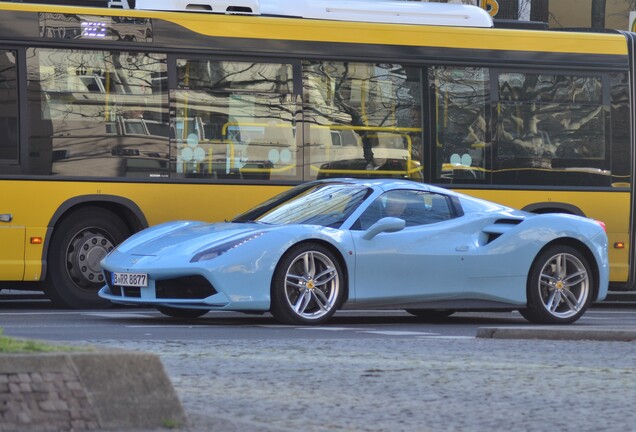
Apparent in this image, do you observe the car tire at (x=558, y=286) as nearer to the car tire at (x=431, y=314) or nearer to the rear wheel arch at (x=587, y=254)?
the rear wheel arch at (x=587, y=254)

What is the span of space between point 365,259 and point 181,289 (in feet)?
5.35

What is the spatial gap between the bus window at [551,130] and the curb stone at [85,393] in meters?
11.5

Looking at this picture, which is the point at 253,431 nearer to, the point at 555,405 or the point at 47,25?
the point at 555,405

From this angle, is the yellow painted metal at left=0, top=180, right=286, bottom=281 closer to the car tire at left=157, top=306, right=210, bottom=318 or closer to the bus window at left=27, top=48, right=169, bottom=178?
the bus window at left=27, top=48, right=169, bottom=178

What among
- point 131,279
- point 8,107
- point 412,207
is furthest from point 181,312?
point 8,107

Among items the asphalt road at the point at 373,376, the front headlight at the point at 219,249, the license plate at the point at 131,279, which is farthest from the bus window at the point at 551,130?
the license plate at the point at 131,279

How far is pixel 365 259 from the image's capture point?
1289 cm

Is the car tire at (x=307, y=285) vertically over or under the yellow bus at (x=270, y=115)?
under

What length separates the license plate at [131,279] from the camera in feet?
40.5

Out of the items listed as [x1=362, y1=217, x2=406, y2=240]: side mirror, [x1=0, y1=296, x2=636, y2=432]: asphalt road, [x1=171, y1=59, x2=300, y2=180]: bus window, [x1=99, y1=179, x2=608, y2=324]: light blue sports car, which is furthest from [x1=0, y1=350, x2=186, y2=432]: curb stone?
[x1=171, y1=59, x2=300, y2=180]: bus window

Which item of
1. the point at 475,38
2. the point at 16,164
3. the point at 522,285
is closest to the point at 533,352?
the point at 522,285

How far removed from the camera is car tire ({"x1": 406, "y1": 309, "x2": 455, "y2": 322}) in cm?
1462

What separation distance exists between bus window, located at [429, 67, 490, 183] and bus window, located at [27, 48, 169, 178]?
3215 millimetres

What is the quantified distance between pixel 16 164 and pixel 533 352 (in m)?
6.94
